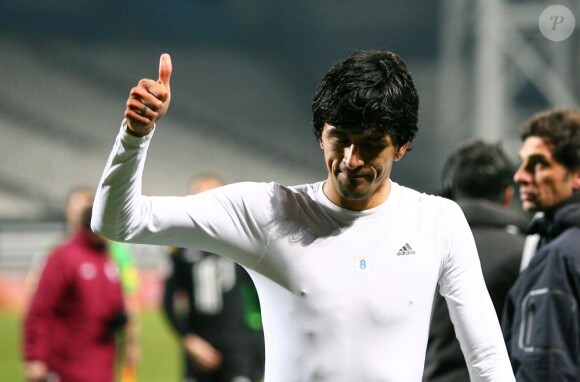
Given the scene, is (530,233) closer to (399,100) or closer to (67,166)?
(399,100)

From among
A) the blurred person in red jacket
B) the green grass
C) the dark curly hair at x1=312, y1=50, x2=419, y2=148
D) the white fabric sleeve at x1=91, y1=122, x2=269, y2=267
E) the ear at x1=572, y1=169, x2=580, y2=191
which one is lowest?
the green grass

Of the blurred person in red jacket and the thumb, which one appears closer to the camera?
the thumb

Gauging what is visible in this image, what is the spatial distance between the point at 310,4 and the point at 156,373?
12.2m

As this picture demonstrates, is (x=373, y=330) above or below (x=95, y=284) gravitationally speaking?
above

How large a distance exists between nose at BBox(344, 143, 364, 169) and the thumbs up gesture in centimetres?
42

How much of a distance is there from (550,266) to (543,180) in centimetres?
43

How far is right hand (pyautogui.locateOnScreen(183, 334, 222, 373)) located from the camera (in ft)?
21.7

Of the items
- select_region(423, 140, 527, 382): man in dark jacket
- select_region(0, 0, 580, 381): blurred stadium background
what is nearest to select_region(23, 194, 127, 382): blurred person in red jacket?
select_region(423, 140, 527, 382): man in dark jacket

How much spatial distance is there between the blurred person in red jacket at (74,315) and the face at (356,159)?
4158 millimetres

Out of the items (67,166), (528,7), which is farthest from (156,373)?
(67,166)

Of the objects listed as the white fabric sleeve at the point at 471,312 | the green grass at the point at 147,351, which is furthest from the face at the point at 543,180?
the green grass at the point at 147,351

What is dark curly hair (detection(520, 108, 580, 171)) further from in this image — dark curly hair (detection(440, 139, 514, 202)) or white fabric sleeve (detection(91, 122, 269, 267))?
white fabric sleeve (detection(91, 122, 269, 267))

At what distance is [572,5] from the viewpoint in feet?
41.9

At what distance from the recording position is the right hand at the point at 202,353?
261 inches
